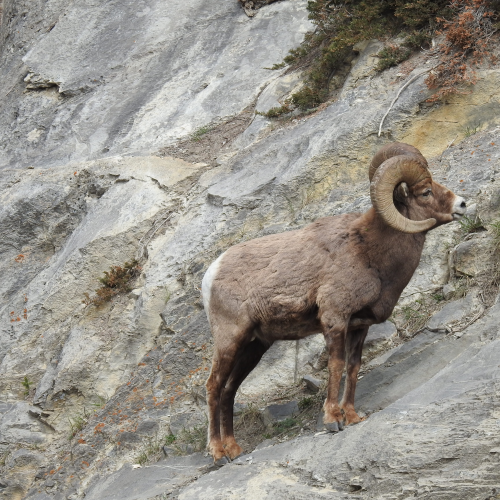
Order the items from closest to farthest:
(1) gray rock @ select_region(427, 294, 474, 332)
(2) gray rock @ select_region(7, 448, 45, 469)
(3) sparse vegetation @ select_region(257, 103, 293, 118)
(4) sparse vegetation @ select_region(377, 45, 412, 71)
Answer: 1. (1) gray rock @ select_region(427, 294, 474, 332)
2. (2) gray rock @ select_region(7, 448, 45, 469)
3. (4) sparse vegetation @ select_region(377, 45, 412, 71)
4. (3) sparse vegetation @ select_region(257, 103, 293, 118)

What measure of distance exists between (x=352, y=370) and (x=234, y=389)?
1.44m

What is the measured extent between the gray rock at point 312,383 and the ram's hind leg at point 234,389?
0.87 meters

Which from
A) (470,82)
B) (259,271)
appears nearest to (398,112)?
(470,82)

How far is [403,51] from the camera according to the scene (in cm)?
1335

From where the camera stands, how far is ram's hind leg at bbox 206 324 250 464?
8203 millimetres

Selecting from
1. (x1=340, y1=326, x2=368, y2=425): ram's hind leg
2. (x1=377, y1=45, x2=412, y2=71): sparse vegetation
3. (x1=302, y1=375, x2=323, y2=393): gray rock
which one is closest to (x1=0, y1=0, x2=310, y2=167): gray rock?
(x1=377, y1=45, x2=412, y2=71): sparse vegetation

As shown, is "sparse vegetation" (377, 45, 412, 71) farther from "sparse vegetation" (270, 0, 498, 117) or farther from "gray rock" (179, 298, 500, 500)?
"gray rock" (179, 298, 500, 500)

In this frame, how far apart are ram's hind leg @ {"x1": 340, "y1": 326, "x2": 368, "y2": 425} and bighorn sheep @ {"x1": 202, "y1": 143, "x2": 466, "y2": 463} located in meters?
0.01

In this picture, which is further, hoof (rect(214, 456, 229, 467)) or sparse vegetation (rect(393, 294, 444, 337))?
sparse vegetation (rect(393, 294, 444, 337))

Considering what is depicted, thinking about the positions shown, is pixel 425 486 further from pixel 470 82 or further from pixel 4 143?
pixel 4 143

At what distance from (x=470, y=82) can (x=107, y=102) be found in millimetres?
8701

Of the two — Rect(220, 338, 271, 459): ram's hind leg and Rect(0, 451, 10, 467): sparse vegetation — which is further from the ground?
Rect(220, 338, 271, 459): ram's hind leg

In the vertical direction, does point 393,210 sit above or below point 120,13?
below

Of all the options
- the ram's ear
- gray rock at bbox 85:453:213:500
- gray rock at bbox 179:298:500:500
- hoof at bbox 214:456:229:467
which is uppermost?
the ram's ear
